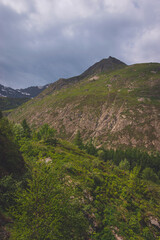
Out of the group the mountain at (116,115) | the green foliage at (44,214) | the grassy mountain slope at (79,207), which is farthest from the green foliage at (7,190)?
the mountain at (116,115)

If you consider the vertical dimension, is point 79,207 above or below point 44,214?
below

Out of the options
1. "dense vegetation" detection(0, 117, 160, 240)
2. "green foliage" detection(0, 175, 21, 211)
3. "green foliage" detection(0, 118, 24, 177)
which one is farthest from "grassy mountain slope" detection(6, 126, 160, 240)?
"green foliage" detection(0, 118, 24, 177)

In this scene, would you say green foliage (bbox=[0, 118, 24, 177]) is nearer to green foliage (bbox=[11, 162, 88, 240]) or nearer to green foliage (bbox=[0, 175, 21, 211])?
green foliage (bbox=[0, 175, 21, 211])

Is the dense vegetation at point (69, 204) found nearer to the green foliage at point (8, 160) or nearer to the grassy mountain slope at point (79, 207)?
the grassy mountain slope at point (79, 207)

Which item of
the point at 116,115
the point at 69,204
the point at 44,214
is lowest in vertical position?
the point at 69,204

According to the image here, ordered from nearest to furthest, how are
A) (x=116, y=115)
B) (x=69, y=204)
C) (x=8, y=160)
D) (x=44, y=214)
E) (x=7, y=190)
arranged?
1. (x=44, y=214)
2. (x=69, y=204)
3. (x=7, y=190)
4. (x=8, y=160)
5. (x=116, y=115)

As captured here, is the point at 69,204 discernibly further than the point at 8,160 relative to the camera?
No

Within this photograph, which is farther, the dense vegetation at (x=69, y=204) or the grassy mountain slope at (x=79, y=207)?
the dense vegetation at (x=69, y=204)

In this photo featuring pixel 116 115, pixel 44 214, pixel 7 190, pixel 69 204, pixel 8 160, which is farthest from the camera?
pixel 116 115

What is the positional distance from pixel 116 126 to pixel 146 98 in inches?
2405

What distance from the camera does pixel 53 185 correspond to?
38.8ft

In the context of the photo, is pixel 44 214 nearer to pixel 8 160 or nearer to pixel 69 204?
pixel 69 204

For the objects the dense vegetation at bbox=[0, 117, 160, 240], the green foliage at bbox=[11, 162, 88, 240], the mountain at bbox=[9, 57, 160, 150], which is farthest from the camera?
the mountain at bbox=[9, 57, 160, 150]

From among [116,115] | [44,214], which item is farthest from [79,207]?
[116,115]
